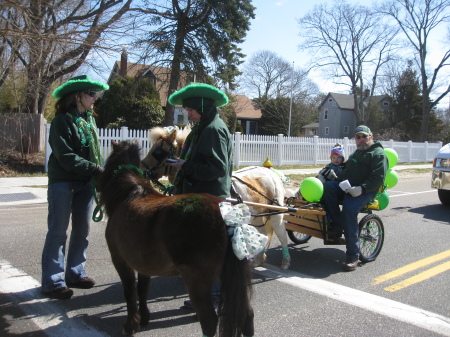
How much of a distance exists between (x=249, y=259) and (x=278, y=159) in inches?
658

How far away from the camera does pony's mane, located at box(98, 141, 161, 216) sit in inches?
129

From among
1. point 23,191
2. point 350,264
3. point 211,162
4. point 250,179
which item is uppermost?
point 211,162

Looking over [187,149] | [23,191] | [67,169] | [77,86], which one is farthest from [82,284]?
[23,191]

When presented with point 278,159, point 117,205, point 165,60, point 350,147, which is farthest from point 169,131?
point 350,147

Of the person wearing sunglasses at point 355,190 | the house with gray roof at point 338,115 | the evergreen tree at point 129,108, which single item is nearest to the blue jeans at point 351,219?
the person wearing sunglasses at point 355,190

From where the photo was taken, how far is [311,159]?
20.9m

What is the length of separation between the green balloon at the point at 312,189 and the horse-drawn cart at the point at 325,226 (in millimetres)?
138

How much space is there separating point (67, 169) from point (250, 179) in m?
2.37

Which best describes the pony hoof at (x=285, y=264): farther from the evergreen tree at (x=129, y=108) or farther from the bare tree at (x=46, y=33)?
the evergreen tree at (x=129, y=108)

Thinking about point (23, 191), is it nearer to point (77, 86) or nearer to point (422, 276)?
point (77, 86)

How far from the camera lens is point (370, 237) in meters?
5.53

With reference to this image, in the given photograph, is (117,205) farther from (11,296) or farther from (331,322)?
(331,322)

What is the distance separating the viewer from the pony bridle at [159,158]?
406 cm

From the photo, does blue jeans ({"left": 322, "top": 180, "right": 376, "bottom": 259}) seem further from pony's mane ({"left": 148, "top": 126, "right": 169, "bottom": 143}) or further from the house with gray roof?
the house with gray roof
